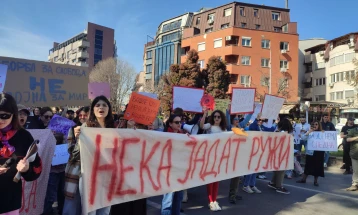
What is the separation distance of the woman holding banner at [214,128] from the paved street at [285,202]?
0.15 m

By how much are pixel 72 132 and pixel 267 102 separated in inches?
155

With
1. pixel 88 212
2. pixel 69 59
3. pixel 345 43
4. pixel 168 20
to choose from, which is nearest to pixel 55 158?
pixel 88 212

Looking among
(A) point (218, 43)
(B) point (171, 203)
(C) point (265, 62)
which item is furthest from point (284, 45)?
(B) point (171, 203)

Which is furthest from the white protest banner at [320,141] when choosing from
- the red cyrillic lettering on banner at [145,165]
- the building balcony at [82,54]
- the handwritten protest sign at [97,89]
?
the building balcony at [82,54]

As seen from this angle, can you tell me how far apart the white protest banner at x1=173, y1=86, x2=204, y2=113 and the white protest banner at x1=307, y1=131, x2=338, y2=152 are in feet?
10.8

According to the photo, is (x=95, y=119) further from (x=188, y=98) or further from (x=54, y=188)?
(x=188, y=98)

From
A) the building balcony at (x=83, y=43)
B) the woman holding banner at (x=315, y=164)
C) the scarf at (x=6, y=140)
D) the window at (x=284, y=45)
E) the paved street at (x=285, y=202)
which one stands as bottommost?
the paved street at (x=285, y=202)

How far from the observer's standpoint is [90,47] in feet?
237

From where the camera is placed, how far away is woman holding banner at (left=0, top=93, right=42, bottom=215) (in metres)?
2.38

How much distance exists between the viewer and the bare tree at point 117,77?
1319 inches

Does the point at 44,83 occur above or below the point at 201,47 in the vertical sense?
below

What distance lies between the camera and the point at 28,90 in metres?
5.21

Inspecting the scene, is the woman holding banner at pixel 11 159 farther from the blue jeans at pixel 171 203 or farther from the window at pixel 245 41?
the window at pixel 245 41

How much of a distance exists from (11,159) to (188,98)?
381 cm
